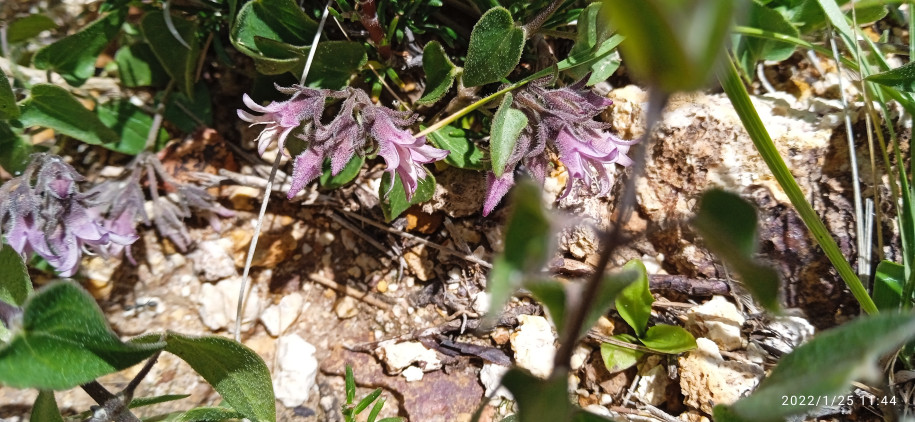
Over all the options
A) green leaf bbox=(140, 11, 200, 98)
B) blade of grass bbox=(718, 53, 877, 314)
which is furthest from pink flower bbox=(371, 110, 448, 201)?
green leaf bbox=(140, 11, 200, 98)

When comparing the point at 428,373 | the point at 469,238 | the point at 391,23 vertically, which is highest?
the point at 391,23

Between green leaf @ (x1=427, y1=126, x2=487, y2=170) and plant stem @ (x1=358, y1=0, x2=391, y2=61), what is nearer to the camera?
plant stem @ (x1=358, y1=0, x2=391, y2=61)

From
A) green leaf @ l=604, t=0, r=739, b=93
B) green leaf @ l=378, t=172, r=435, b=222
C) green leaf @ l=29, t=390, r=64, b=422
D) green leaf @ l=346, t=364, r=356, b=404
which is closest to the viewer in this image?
green leaf @ l=604, t=0, r=739, b=93

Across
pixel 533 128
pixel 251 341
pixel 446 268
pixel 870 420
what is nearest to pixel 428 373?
pixel 446 268

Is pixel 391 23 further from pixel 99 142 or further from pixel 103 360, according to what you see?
pixel 103 360

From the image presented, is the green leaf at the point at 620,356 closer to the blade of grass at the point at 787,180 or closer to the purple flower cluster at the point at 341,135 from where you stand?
the blade of grass at the point at 787,180

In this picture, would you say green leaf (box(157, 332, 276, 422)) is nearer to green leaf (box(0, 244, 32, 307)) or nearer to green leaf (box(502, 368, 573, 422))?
green leaf (box(0, 244, 32, 307))

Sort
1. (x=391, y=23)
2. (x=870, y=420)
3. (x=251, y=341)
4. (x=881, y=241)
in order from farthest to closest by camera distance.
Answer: (x=251, y=341), (x=391, y=23), (x=881, y=241), (x=870, y=420)
